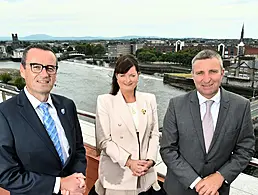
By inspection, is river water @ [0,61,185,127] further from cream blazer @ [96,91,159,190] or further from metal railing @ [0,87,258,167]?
cream blazer @ [96,91,159,190]

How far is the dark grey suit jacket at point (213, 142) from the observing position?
3.30ft

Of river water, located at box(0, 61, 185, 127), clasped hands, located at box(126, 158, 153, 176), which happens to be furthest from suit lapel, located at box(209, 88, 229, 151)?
river water, located at box(0, 61, 185, 127)

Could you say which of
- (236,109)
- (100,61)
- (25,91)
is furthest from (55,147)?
(100,61)

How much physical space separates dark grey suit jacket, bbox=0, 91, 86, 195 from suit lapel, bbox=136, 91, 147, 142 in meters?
0.48

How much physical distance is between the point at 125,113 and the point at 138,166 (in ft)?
0.93

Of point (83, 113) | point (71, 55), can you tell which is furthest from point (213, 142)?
point (71, 55)

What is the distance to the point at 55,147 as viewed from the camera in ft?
3.14

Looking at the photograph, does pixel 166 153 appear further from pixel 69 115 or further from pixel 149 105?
pixel 69 115

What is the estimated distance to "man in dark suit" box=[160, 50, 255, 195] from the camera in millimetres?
993

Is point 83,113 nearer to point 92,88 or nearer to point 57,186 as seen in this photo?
point 57,186

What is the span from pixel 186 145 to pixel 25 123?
2.17 ft

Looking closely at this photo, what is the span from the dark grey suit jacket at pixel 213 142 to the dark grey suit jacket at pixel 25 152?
0.51 meters

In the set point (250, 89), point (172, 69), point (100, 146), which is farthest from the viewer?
point (172, 69)

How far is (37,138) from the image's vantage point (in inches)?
34.8
